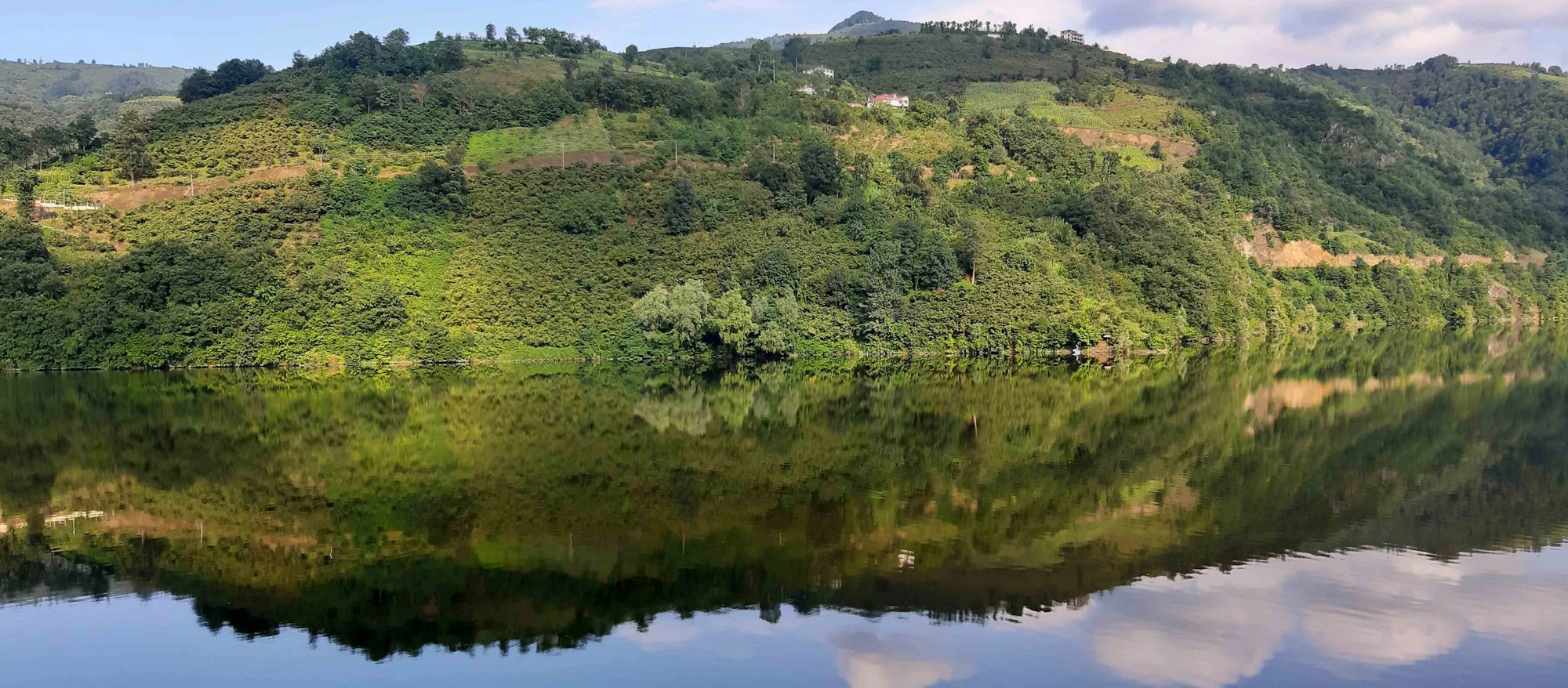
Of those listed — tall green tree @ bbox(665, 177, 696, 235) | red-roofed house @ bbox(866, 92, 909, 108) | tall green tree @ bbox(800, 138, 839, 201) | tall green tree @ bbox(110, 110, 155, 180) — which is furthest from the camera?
red-roofed house @ bbox(866, 92, 909, 108)

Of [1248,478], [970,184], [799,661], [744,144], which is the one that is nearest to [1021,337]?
[970,184]

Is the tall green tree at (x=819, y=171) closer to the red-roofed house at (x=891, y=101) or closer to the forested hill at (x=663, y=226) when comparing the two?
the forested hill at (x=663, y=226)

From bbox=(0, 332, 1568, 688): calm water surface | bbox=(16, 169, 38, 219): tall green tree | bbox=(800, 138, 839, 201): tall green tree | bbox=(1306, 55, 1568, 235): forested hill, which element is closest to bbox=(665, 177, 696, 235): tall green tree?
bbox=(800, 138, 839, 201): tall green tree

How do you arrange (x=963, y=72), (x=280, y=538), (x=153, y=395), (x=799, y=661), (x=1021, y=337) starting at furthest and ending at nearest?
(x=963, y=72), (x=1021, y=337), (x=153, y=395), (x=280, y=538), (x=799, y=661)

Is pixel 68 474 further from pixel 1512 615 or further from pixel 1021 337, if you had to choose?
pixel 1021 337

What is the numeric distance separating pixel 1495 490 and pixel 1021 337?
3330 cm

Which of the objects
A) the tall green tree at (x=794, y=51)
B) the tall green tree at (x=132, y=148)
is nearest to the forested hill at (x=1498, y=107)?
the tall green tree at (x=794, y=51)

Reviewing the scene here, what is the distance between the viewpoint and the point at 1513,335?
223 feet

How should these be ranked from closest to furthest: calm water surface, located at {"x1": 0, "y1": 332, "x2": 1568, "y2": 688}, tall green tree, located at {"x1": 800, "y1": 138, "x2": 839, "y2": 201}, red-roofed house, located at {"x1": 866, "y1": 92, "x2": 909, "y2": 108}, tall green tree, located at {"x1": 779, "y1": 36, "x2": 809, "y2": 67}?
calm water surface, located at {"x1": 0, "y1": 332, "x2": 1568, "y2": 688}
tall green tree, located at {"x1": 800, "y1": 138, "x2": 839, "y2": 201}
red-roofed house, located at {"x1": 866, "y1": 92, "x2": 909, "y2": 108}
tall green tree, located at {"x1": 779, "y1": 36, "x2": 809, "y2": 67}

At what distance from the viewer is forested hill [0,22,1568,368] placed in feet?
169

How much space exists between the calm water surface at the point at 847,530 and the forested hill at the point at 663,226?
16.5m

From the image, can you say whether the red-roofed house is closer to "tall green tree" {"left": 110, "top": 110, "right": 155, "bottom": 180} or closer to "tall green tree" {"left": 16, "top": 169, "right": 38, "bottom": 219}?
"tall green tree" {"left": 110, "top": 110, "right": 155, "bottom": 180}

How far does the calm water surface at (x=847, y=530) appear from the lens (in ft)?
46.4

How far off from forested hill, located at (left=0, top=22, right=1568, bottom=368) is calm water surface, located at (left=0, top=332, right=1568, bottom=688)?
16.5 m
